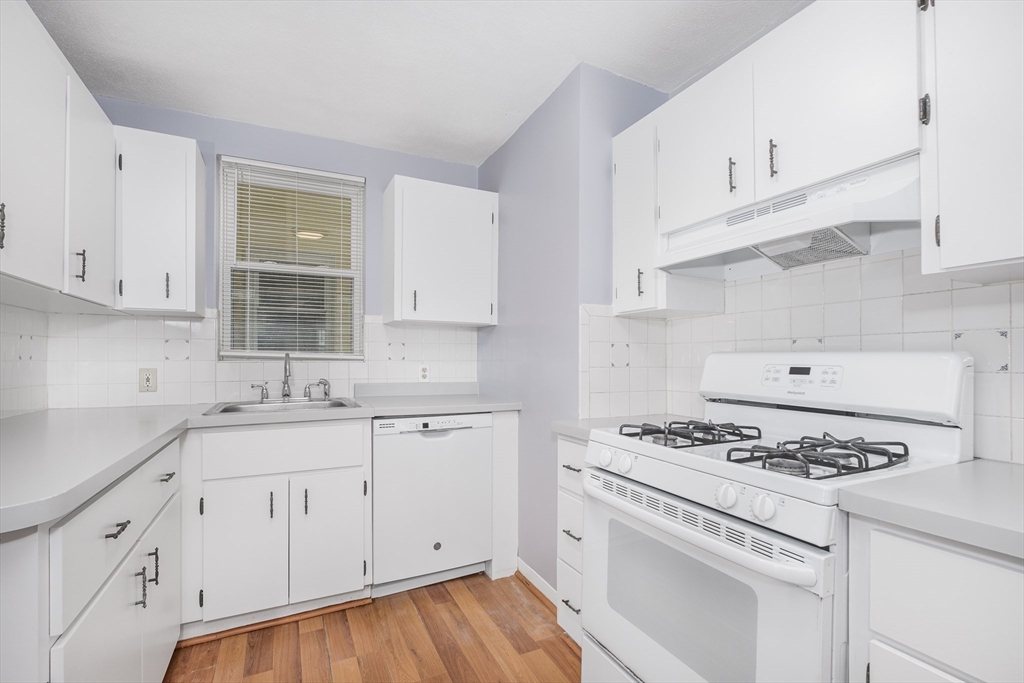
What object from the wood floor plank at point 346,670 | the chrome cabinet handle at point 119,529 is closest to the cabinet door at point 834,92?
the chrome cabinet handle at point 119,529

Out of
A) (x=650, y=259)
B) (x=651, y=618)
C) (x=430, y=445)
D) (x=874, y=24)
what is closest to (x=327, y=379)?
(x=430, y=445)

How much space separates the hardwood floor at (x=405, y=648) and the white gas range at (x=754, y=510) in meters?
0.37

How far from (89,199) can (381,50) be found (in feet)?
4.08

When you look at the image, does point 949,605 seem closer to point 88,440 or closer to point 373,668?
point 373,668

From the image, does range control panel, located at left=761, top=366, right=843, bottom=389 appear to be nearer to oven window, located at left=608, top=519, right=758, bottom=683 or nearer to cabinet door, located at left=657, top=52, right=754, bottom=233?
cabinet door, located at left=657, top=52, right=754, bottom=233

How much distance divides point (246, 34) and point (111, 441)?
160cm

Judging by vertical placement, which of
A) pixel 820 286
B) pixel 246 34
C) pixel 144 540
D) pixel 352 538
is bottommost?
pixel 352 538

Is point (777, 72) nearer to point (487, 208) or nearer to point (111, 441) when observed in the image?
point (487, 208)

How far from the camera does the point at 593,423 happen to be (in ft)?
6.58

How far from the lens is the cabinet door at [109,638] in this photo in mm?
971

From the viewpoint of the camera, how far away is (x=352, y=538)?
2213mm


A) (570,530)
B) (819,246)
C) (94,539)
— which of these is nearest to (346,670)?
(570,530)

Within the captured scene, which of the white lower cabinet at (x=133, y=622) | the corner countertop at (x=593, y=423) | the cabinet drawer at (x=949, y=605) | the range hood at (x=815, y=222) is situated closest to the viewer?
the cabinet drawer at (x=949, y=605)

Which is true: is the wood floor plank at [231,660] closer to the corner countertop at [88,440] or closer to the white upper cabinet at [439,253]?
the corner countertop at [88,440]
